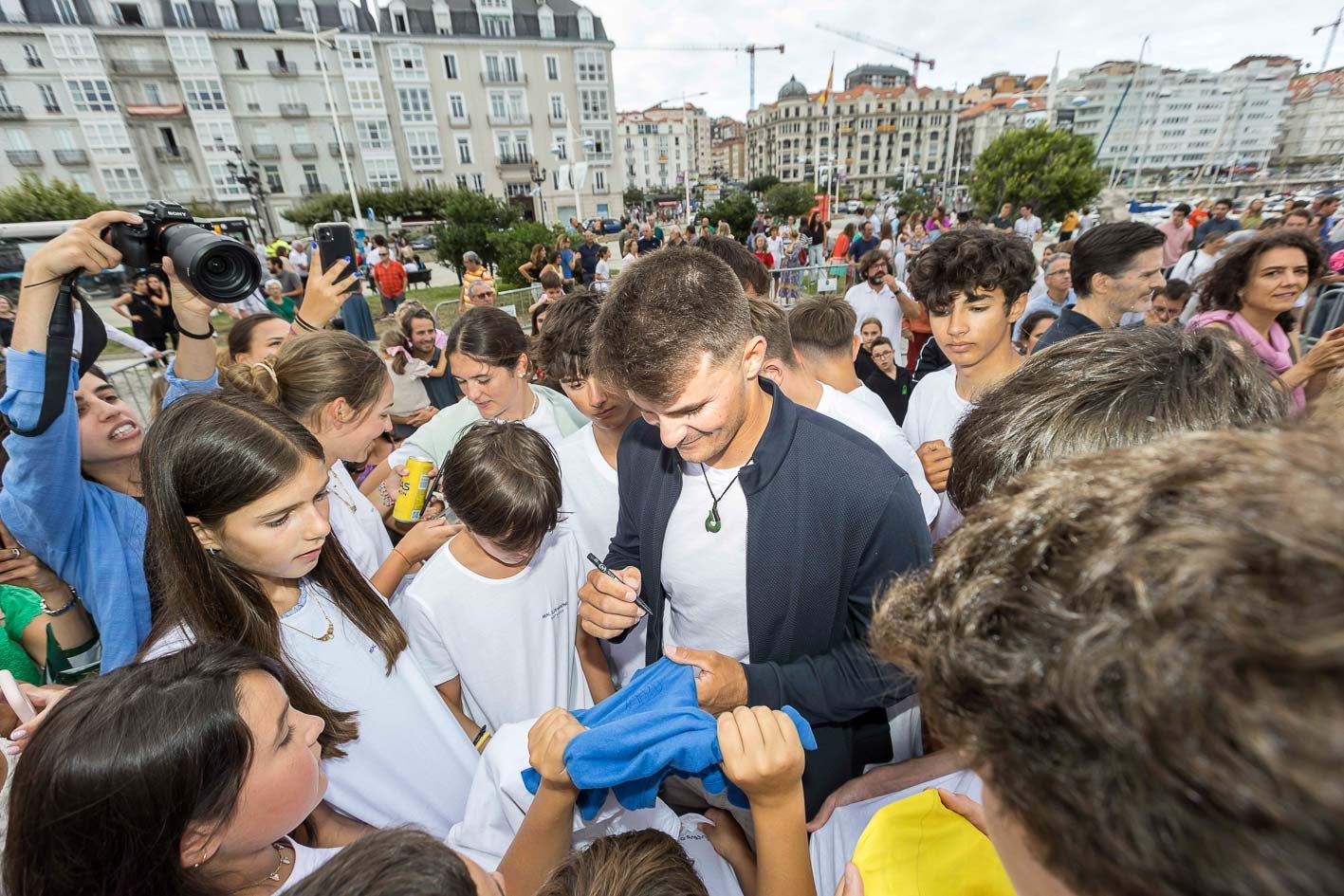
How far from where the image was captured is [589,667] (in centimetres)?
272

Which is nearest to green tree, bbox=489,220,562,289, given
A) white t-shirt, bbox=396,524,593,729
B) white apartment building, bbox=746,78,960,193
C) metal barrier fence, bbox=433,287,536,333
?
metal barrier fence, bbox=433,287,536,333

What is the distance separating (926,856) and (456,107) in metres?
56.6

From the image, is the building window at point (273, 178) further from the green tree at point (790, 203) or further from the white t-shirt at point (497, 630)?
the white t-shirt at point (497, 630)

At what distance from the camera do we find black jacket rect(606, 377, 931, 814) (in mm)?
1832

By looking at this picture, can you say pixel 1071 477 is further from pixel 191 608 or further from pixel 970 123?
pixel 970 123

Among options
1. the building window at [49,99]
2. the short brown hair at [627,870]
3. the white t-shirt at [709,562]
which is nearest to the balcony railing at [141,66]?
the building window at [49,99]

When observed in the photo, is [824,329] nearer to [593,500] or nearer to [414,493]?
[593,500]

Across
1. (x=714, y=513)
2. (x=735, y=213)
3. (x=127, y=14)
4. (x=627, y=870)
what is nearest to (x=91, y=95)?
(x=127, y=14)

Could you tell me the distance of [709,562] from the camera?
2.04 m

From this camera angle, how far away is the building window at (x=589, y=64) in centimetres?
4822

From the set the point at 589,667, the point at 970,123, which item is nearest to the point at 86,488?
the point at 589,667

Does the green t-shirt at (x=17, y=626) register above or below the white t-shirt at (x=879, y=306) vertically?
below

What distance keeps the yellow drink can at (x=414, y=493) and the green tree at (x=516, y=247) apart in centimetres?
1476

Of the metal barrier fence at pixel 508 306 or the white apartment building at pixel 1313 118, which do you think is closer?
the metal barrier fence at pixel 508 306
